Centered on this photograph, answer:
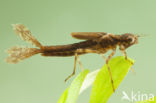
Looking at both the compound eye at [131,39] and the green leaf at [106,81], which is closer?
the green leaf at [106,81]

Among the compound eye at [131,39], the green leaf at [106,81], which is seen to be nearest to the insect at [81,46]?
the compound eye at [131,39]

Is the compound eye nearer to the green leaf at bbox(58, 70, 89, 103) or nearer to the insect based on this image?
the insect

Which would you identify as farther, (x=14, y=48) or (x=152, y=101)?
(x=14, y=48)

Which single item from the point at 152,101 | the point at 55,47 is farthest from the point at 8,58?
the point at 152,101

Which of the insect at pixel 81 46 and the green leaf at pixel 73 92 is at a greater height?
the insect at pixel 81 46

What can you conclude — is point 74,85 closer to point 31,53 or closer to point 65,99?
point 65,99

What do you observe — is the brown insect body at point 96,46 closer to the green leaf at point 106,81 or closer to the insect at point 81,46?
the insect at point 81,46
